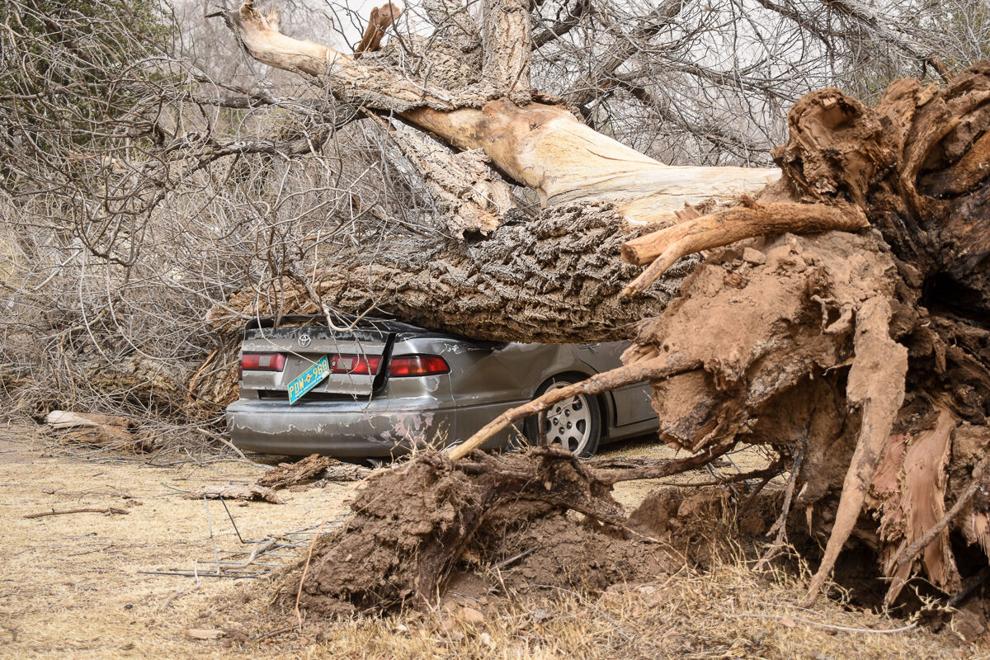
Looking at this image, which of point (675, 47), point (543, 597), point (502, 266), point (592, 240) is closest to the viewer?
point (543, 597)

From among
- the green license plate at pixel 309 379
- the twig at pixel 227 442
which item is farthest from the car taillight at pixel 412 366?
the twig at pixel 227 442

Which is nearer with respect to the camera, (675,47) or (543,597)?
(543,597)

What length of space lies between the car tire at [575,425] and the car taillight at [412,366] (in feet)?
3.21

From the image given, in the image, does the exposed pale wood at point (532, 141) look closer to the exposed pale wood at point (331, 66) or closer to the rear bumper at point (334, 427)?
the exposed pale wood at point (331, 66)

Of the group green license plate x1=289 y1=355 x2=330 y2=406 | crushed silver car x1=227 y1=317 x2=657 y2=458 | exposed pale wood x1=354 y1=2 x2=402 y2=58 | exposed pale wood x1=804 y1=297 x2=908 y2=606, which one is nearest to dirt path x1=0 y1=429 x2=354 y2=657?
crushed silver car x1=227 y1=317 x2=657 y2=458

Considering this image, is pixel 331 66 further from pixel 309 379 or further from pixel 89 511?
pixel 89 511

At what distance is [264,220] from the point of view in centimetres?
631

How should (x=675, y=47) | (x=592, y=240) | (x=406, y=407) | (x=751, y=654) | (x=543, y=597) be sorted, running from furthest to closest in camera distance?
1. (x=675, y=47)
2. (x=406, y=407)
3. (x=592, y=240)
4. (x=543, y=597)
5. (x=751, y=654)

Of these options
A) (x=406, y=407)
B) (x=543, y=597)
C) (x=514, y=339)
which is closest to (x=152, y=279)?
(x=406, y=407)

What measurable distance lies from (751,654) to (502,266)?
338 centimetres

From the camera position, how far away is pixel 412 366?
22.6 feet

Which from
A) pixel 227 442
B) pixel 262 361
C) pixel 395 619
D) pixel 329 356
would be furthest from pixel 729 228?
pixel 227 442

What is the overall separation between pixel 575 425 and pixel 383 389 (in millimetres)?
1601

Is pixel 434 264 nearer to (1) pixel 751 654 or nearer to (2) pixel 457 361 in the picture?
(2) pixel 457 361
